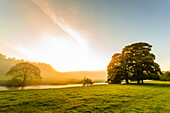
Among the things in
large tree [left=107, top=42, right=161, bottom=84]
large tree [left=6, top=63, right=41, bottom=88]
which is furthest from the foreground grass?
large tree [left=107, top=42, right=161, bottom=84]

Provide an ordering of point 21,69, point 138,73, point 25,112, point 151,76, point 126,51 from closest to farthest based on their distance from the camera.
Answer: point 25,112 < point 21,69 < point 151,76 < point 138,73 < point 126,51

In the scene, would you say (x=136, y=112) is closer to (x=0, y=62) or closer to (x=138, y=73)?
(x=138, y=73)

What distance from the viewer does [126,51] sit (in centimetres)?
2806

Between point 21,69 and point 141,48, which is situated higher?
point 141,48

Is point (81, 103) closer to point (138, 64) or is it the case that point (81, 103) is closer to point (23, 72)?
point (23, 72)

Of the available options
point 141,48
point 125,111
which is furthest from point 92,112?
point 141,48

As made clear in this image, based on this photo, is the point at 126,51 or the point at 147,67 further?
the point at 126,51

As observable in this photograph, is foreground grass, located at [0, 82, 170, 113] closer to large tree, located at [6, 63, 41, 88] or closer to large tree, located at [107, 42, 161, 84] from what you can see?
large tree, located at [6, 63, 41, 88]

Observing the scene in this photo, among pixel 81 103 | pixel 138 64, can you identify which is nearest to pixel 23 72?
pixel 81 103

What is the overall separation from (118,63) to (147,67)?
8619 millimetres

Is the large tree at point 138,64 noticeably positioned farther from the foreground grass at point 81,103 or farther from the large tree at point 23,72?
the large tree at point 23,72

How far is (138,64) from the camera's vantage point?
2389cm

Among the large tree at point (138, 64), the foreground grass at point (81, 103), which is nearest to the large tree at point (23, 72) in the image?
the foreground grass at point (81, 103)

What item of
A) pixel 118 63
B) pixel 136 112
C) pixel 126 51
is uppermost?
pixel 126 51
